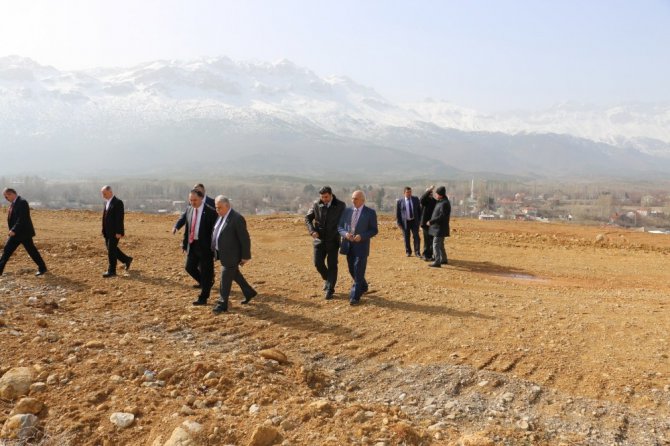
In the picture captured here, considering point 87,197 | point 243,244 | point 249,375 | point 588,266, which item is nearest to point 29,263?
point 243,244

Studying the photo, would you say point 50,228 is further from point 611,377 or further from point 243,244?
point 611,377

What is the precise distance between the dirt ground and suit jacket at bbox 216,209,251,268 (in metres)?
0.86

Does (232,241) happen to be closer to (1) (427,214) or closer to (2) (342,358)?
(2) (342,358)

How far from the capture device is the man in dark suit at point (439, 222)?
38.9ft

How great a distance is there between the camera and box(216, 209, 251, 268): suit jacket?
773 centimetres

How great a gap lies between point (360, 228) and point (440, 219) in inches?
160

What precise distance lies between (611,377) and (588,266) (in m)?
8.59

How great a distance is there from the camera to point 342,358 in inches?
244

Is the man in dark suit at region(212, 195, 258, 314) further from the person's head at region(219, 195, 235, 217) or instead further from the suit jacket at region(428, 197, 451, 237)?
the suit jacket at region(428, 197, 451, 237)

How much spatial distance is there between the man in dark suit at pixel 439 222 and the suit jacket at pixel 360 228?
12.6 ft

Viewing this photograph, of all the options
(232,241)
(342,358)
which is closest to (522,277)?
(342,358)

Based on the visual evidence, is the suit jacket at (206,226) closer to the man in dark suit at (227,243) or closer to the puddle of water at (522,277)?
the man in dark suit at (227,243)

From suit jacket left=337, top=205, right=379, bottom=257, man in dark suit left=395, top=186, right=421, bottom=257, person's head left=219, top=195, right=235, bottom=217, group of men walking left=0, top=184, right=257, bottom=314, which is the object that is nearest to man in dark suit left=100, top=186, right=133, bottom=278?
group of men walking left=0, top=184, right=257, bottom=314

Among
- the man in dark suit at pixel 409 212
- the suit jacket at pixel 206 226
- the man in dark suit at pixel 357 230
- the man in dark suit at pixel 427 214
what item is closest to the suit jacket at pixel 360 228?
the man in dark suit at pixel 357 230
